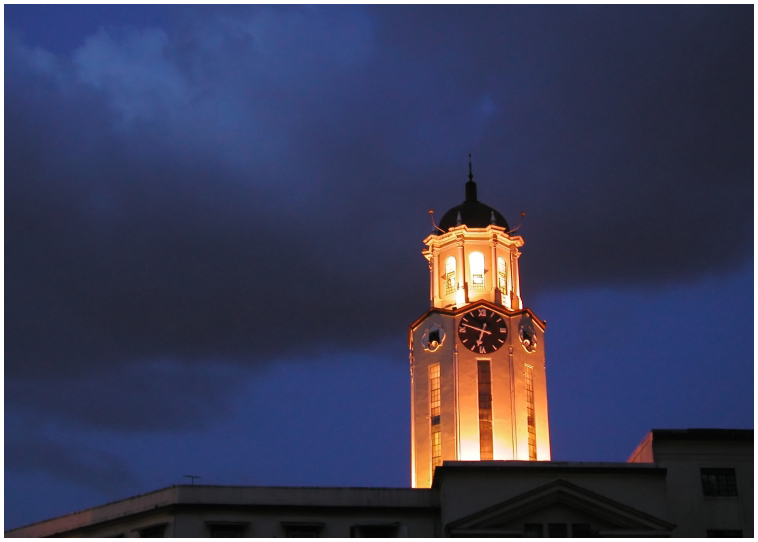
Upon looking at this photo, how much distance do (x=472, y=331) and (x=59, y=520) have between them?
29325mm

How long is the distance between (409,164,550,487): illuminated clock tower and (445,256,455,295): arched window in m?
0.07

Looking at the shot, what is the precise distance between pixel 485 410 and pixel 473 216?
15070 mm

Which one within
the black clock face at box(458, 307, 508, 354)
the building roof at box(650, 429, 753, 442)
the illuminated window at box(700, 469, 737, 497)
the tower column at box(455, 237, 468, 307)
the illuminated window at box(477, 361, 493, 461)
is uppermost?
the tower column at box(455, 237, 468, 307)

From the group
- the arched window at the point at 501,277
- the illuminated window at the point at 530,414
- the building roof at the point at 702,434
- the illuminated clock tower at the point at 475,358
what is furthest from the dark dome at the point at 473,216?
the building roof at the point at 702,434

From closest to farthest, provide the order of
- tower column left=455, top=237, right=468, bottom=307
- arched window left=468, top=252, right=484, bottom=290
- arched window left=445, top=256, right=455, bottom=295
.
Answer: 1. tower column left=455, top=237, right=468, bottom=307
2. arched window left=468, top=252, right=484, bottom=290
3. arched window left=445, top=256, right=455, bottom=295

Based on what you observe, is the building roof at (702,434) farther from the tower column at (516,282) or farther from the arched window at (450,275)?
the arched window at (450,275)

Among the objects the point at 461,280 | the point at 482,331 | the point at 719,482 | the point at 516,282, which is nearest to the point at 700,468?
the point at 719,482

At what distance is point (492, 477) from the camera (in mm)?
75625

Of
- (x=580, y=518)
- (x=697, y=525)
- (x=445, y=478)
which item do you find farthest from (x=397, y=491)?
(x=697, y=525)

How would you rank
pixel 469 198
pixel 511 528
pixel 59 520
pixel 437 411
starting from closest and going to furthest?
pixel 511 528, pixel 59 520, pixel 437 411, pixel 469 198

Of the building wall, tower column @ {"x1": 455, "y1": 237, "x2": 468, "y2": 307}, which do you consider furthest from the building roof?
tower column @ {"x1": 455, "y1": 237, "x2": 468, "y2": 307}

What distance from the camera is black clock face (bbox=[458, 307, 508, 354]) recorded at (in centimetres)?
9150

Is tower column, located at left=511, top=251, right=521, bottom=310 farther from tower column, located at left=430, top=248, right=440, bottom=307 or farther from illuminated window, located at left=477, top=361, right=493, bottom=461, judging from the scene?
illuminated window, located at left=477, top=361, right=493, bottom=461

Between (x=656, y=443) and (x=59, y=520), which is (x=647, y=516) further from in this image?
(x=59, y=520)
